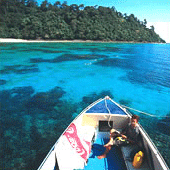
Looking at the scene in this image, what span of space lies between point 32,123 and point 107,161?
6189mm

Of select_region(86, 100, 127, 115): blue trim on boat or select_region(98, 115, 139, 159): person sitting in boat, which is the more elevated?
select_region(86, 100, 127, 115): blue trim on boat

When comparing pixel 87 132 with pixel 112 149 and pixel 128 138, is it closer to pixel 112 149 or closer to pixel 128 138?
pixel 112 149

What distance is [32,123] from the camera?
9.81 m

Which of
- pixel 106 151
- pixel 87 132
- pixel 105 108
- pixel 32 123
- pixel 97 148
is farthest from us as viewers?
pixel 32 123

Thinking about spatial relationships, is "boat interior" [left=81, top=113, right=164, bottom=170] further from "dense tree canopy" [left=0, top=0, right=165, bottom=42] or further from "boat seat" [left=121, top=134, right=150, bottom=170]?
"dense tree canopy" [left=0, top=0, right=165, bottom=42]

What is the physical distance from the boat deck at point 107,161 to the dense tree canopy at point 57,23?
78.9 metres

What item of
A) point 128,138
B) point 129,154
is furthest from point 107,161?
point 128,138

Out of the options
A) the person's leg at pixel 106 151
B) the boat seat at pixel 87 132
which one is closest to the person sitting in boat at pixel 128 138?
the person's leg at pixel 106 151

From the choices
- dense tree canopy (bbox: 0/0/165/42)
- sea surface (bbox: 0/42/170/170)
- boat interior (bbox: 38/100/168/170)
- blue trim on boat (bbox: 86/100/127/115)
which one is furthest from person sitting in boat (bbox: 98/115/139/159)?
dense tree canopy (bbox: 0/0/165/42)

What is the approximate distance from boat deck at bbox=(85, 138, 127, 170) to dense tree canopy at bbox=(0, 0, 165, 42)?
7887 centimetres

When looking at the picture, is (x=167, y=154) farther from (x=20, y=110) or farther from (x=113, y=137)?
(x=20, y=110)

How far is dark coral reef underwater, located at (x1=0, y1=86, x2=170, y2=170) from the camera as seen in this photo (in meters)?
Result: 7.20

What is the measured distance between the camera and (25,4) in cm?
10469

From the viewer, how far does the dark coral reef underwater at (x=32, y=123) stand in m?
7.20
